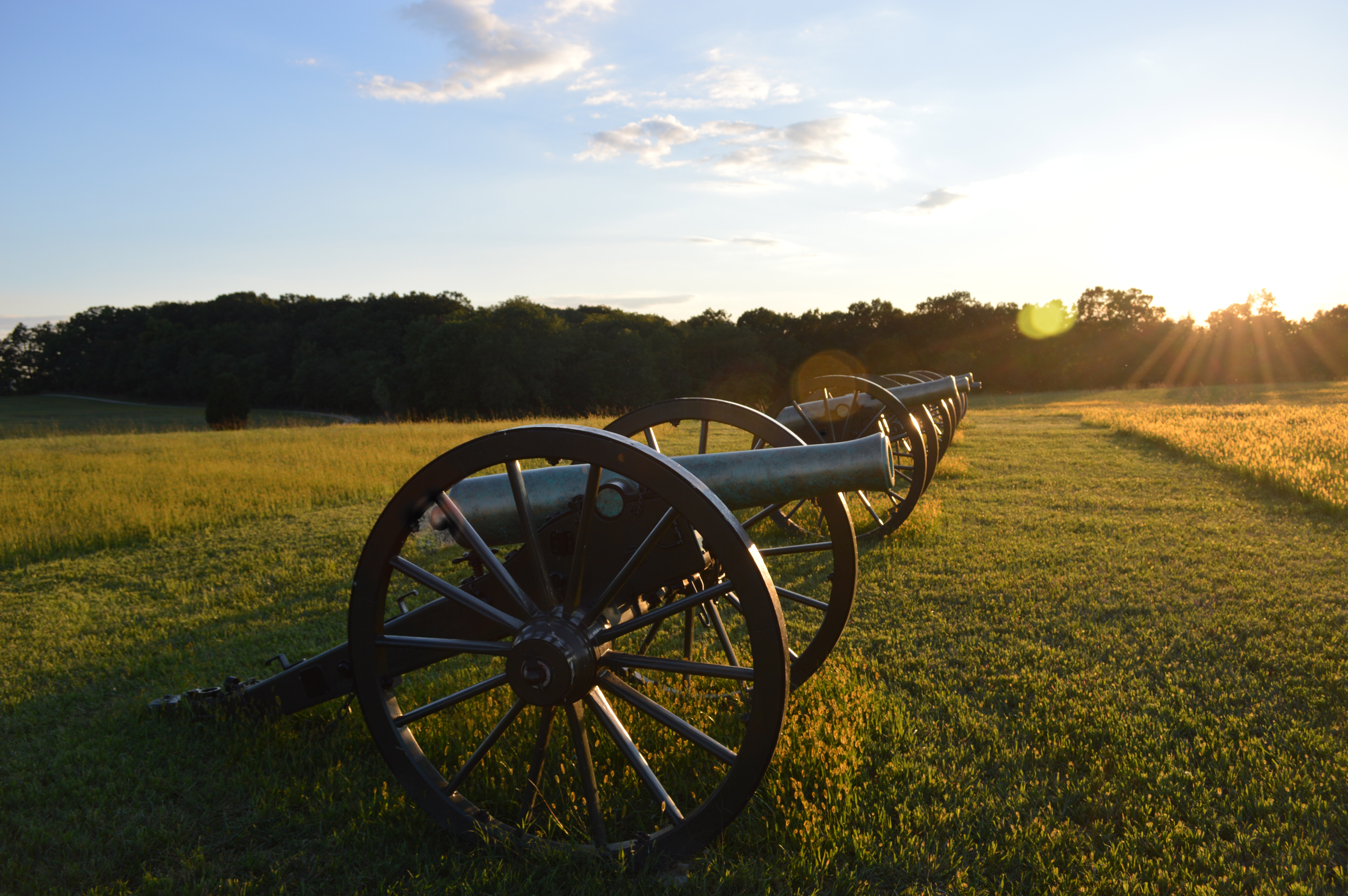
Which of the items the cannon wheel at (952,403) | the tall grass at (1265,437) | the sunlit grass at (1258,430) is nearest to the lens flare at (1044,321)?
the sunlit grass at (1258,430)

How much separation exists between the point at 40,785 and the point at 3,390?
371ft

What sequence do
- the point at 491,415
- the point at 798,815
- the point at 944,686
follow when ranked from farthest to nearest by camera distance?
the point at 491,415 → the point at 944,686 → the point at 798,815

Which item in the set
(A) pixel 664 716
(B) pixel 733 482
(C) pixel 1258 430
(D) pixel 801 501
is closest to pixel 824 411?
(D) pixel 801 501

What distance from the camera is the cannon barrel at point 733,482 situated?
2604 mm

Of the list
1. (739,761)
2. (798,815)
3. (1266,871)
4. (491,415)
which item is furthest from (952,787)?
(491,415)

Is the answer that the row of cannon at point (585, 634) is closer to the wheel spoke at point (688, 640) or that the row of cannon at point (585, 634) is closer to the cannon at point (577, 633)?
the cannon at point (577, 633)

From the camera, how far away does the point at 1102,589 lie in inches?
224

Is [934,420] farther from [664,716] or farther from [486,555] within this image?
[486,555]

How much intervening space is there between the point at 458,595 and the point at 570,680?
20.1 inches

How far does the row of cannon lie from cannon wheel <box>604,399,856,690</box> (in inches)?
0.6

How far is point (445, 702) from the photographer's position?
105 inches

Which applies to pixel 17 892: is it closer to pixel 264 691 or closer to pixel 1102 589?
pixel 264 691

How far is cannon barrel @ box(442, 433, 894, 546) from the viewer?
2604 mm

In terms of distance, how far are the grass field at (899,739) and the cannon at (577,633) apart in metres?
0.24
